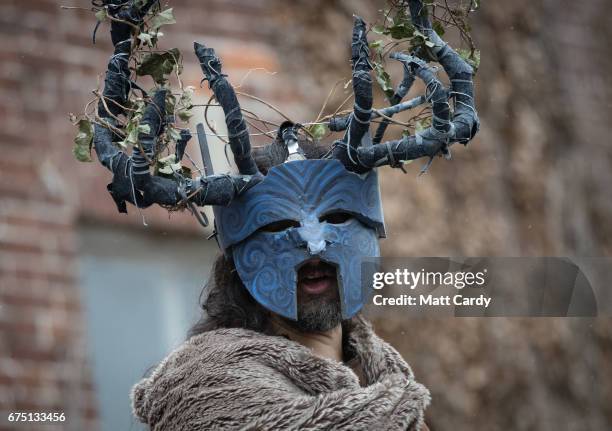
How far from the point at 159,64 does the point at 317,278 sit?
629 mm

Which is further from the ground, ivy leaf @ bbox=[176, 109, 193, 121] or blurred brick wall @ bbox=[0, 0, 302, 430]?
blurred brick wall @ bbox=[0, 0, 302, 430]

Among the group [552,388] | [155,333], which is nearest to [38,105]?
[155,333]

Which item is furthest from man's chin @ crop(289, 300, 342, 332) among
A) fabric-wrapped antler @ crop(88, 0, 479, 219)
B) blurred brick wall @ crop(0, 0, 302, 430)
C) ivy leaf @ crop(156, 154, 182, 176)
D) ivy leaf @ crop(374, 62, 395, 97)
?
blurred brick wall @ crop(0, 0, 302, 430)

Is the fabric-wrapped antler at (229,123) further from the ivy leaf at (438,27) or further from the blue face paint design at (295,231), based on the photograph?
the ivy leaf at (438,27)

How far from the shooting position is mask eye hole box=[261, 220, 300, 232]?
334 cm

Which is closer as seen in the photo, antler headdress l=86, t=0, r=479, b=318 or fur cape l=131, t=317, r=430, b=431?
fur cape l=131, t=317, r=430, b=431

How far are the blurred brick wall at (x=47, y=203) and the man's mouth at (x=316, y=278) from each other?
1985mm

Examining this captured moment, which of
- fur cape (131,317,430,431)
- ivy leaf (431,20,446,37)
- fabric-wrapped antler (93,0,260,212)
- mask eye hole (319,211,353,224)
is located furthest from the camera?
ivy leaf (431,20,446,37)

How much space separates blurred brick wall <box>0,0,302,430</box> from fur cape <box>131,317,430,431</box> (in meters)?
1.76

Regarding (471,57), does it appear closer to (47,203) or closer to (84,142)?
(84,142)

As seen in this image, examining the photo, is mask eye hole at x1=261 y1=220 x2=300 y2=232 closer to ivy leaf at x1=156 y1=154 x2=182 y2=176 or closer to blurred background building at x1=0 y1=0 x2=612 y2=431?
ivy leaf at x1=156 y1=154 x2=182 y2=176

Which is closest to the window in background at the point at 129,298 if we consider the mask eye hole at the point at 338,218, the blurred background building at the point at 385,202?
the blurred background building at the point at 385,202

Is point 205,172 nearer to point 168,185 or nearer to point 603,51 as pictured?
point 168,185

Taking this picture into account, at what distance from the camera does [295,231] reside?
3291 millimetres
